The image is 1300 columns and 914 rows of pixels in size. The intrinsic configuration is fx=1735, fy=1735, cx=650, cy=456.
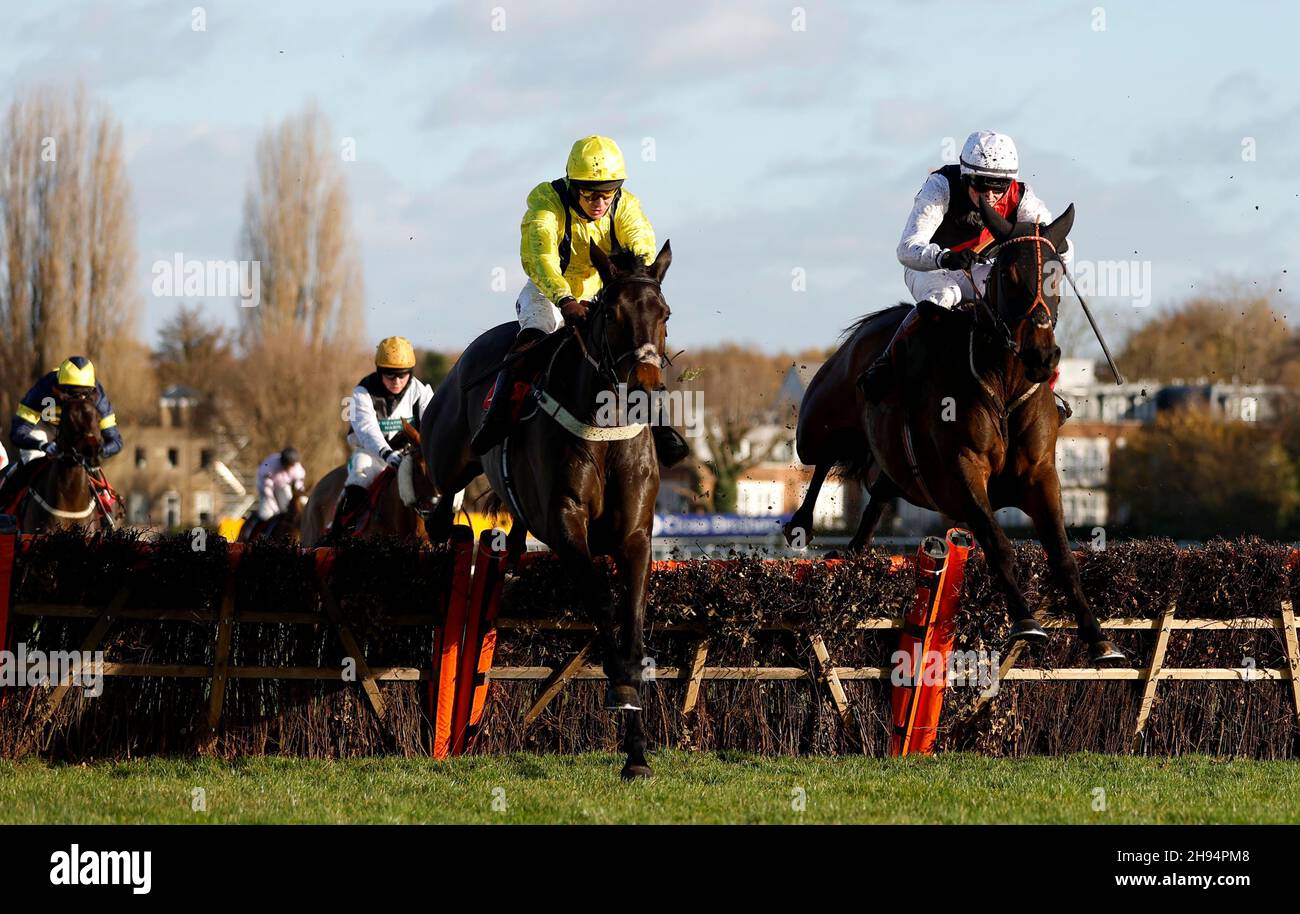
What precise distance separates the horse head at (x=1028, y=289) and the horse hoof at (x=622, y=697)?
2404mm

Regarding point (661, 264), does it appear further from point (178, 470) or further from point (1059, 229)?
point (178, 470)

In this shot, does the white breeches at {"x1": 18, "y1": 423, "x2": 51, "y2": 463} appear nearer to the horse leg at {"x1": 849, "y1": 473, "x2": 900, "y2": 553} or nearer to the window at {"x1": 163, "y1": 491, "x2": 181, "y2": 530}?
the horse leg at {"x1": 849, "y1": 473, "x2": 900, "y2": 553}

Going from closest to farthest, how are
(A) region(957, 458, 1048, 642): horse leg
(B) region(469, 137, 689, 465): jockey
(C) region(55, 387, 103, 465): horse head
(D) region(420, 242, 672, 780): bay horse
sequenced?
1. (D) region(420, 242, 672, 780): bay horse
2. (A) region(957, 458, 1048, 642): horse leg
3. (B) region(469, 137, 689, 465): jockey
4. (C) region(55, 387, 103, 465): horse head

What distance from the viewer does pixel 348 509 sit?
12367 millimetres

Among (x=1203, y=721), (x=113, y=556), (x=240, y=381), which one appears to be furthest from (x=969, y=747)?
(x=240, y=381)

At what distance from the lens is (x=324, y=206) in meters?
51.2

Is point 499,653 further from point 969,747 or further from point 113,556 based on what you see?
point 969,747

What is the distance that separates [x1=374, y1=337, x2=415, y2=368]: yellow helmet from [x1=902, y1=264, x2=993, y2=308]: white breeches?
13.4 feet

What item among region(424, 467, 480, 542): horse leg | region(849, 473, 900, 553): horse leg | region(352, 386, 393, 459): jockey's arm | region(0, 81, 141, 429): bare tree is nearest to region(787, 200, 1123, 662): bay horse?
region(849, 473, 900, 553): horse leg

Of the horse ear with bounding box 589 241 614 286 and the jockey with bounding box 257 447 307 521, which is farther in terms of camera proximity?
the jockey with bounding box 257 447 307 521

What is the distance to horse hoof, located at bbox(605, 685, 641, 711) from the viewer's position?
7.89m

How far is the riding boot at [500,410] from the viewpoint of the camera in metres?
9.03

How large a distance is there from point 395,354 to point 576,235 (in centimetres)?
363

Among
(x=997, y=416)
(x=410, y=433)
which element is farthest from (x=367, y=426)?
(x=997, y=416)
